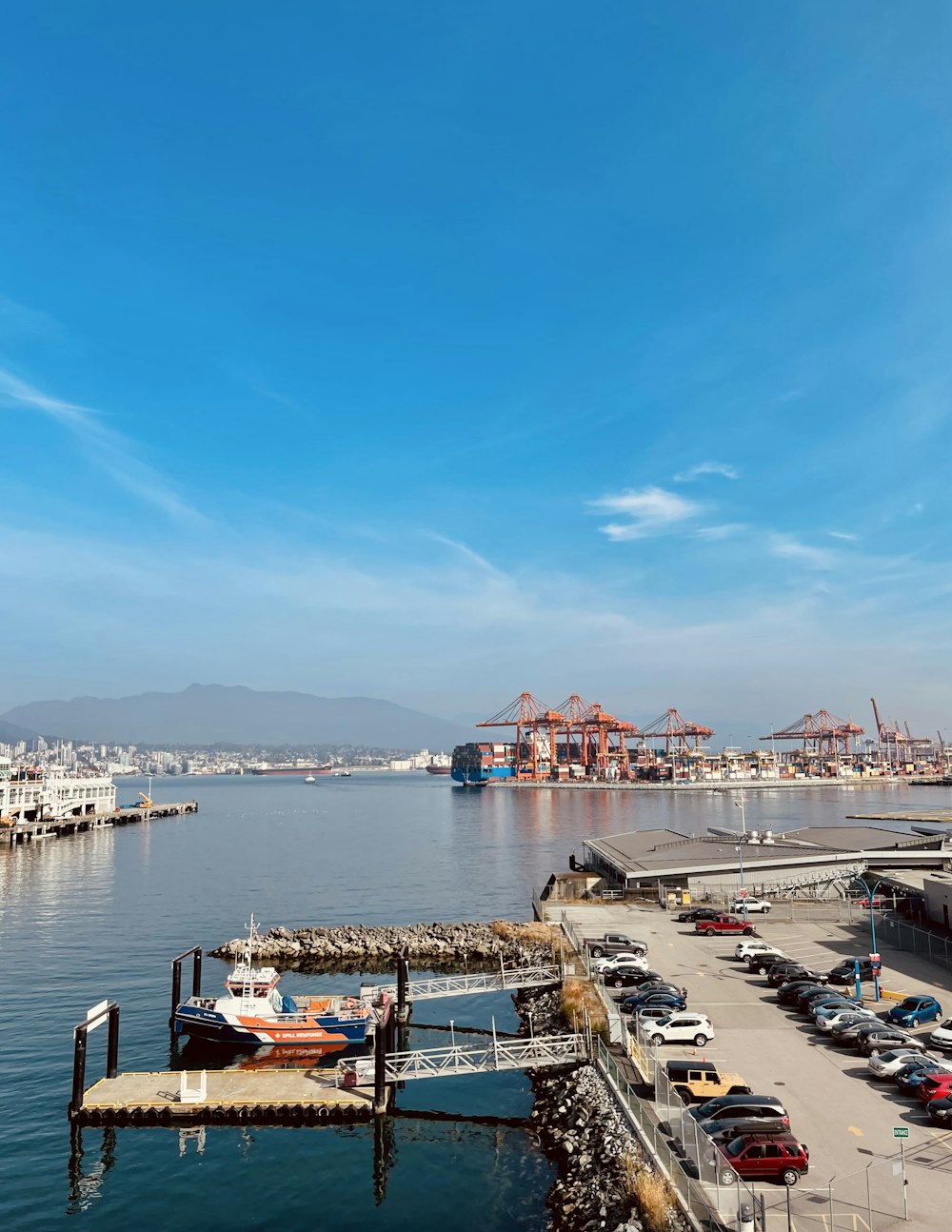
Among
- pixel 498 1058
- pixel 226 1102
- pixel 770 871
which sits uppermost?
pixel 770 871

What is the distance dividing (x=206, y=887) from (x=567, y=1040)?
60.0 meters

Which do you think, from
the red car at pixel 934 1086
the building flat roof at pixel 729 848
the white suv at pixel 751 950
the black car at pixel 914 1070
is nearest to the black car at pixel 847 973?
the white suv at pixel 751 950

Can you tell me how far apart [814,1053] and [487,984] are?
1780 cm

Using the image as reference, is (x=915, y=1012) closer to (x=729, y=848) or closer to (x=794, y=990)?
(x=794, y=990)

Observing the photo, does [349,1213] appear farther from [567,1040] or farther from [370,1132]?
[567,1040]

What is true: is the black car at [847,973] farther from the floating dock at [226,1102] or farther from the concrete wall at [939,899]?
the floating dock at [226,1102]

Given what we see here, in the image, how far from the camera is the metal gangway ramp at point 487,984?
120ft

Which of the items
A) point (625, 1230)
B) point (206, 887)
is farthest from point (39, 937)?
point (625, 1230)

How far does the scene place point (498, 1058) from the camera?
1161 inches

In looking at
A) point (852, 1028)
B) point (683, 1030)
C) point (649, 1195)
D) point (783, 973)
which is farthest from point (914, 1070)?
point (783, 973)

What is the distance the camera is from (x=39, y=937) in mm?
57406

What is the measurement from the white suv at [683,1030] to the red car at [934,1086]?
6.57 metres

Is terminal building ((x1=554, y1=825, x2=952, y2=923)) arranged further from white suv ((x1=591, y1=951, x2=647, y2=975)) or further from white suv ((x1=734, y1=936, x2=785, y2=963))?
white suv ((x1=591, y1=951, x2=647, y2=975))

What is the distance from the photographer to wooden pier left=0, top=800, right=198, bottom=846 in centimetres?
12562
